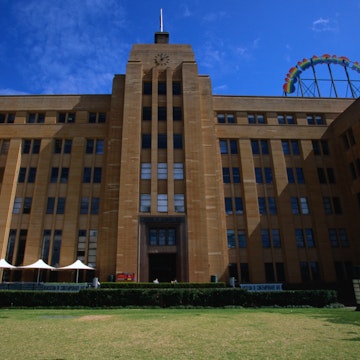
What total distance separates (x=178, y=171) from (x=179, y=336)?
24708 mm

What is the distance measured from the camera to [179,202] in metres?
33.6

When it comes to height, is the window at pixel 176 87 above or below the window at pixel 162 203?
above

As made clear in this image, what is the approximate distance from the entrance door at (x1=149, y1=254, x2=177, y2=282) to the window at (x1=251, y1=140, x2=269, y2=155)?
16680 millimetres

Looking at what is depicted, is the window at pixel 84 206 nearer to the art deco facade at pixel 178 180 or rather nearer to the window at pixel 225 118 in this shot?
the art deco facade at pixel 178 180

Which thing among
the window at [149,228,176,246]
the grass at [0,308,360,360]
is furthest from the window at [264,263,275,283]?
the grass at [0,308,360,360]

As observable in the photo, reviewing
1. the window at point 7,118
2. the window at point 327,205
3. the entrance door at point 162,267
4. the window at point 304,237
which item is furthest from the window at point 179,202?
the window at point 7,118

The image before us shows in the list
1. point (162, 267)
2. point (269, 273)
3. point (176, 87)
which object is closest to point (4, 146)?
point (176, 87)

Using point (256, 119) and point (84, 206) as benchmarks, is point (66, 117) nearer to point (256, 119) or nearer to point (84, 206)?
point (84, 206)

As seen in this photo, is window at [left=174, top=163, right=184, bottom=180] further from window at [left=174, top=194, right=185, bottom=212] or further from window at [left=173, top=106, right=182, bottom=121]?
window at [left=173, top=106, right=182, bottom=121]

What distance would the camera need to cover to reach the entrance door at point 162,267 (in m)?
33.2

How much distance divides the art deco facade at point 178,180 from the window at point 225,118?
18cm

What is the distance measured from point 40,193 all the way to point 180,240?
56.3 feet

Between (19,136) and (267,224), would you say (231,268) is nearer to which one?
(267,224)

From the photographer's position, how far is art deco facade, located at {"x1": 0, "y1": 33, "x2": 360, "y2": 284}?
108 ft
